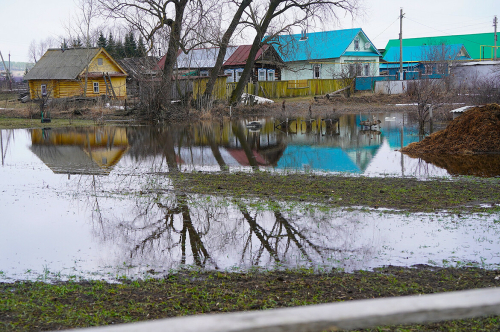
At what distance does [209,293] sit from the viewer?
17.5ft

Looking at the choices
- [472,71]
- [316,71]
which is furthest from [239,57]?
[472,71]

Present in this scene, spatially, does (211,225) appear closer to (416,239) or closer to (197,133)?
(416,239)

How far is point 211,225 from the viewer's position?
877 cm

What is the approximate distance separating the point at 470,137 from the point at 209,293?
14.5 meters

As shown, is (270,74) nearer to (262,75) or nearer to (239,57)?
(262,75)

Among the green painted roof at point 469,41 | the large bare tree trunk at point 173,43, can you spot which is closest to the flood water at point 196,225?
the large bare tree trunk at point 173,43

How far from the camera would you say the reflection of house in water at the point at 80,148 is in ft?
51.7

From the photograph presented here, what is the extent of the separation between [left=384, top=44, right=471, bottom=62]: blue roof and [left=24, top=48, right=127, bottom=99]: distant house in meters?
32.6

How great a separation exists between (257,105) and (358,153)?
23.3 meters

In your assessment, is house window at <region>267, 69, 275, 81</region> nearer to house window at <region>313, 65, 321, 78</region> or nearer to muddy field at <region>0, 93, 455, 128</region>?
house window at <region>313, 65, 321, 78</region>

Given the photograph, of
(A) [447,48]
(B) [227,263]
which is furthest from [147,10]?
(A) [447,48]

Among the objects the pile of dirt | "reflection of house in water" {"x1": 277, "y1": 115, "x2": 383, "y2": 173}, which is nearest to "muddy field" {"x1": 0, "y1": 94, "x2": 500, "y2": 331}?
"reflection of house in water" {"x1": 277, "y1": 115, "x2": 383, "y2": 173}

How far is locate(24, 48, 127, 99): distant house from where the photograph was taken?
4806 cm

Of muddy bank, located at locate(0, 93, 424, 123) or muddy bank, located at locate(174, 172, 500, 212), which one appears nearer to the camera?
muddy bank, located at locate(174, 172, 500, 212)
